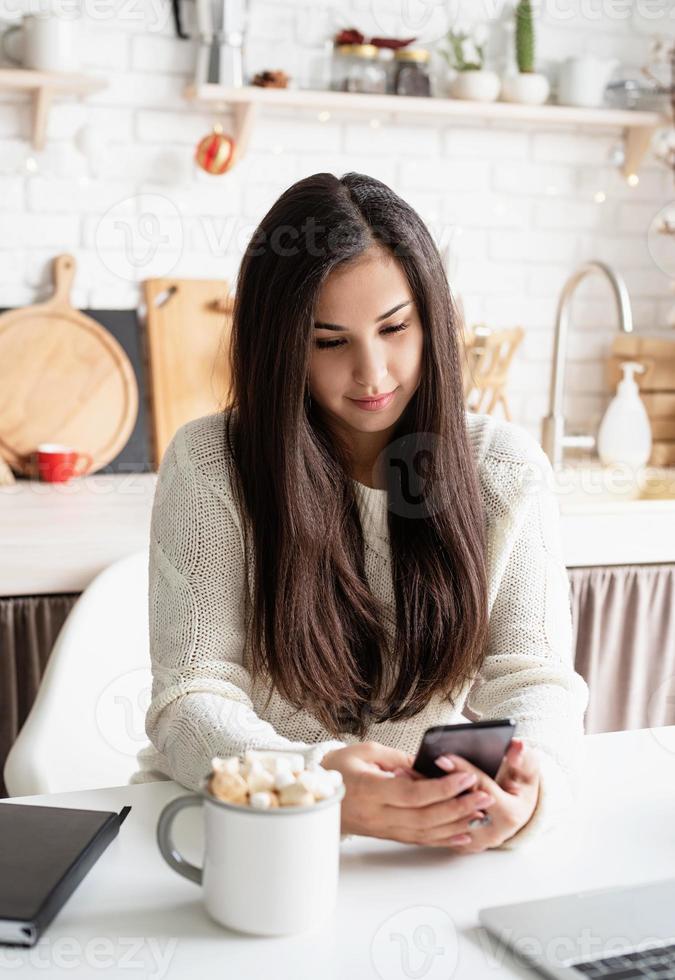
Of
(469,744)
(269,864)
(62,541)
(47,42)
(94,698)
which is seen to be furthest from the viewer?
(47,42)

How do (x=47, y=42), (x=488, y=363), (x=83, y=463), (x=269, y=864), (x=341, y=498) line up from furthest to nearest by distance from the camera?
1. (x=488, y=363)
2. (x=83, y=463)
3. (x=47, y=42)
4. (x=341, y=498)
5. (x=269, y=864)

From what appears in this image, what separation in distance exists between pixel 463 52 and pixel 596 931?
2285mm

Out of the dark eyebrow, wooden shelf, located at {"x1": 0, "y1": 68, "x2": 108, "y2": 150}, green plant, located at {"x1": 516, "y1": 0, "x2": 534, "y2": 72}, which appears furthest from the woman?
green plant, located at {"x1": 516, "y1": 0, "x2": 534, "y2": 72}

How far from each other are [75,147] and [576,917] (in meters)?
2.13

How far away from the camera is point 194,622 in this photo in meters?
1.23

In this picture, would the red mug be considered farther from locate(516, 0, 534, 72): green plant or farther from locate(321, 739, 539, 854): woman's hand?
locate(321, 739, 539, 854): woman's hand

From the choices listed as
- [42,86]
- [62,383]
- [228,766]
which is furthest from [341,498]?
[42,86]

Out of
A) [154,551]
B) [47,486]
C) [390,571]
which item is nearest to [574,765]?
[390,571]

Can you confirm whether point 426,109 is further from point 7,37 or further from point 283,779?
point 283,779

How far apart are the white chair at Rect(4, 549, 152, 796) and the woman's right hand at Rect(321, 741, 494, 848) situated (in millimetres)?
575

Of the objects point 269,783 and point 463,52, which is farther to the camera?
point 463,52

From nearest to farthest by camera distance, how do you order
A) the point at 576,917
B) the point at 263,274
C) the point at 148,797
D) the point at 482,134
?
the point at 576,917, the point at 148,797, the point at 263,274, the point at 482,134

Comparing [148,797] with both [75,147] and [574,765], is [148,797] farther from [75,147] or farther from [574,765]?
[75,147]

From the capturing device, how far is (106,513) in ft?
7.20
